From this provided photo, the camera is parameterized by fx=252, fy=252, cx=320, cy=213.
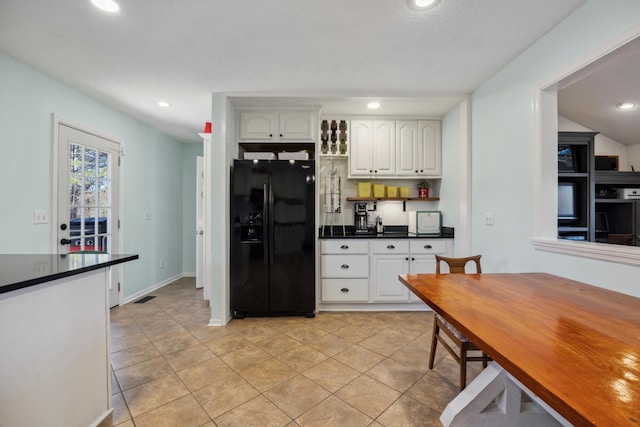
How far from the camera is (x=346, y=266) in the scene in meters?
2.94

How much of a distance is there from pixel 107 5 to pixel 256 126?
60.0 inches

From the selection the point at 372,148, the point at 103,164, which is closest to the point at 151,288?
the point at 103,164

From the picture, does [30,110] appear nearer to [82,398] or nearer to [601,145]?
[82,398]

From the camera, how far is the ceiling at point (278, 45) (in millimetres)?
1566

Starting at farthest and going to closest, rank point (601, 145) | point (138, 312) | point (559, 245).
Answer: point (601, 145)
point (138, 312)
point (559, 245)

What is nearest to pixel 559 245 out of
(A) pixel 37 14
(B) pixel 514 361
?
(B) pixel 514 361

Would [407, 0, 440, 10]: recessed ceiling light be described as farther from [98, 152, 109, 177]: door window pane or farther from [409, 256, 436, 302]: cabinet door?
[98, 152, 109, 177]: door window pane

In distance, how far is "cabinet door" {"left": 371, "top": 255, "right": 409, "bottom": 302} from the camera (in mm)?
2943

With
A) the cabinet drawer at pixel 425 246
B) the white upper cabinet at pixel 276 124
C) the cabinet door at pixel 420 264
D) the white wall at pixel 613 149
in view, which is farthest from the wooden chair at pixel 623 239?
the white upper cabinet at pixel 276 124

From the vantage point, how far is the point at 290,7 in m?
1.54

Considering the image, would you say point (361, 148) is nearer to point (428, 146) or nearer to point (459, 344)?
point (428, 146)

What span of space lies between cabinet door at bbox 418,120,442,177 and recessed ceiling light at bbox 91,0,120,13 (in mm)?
3067

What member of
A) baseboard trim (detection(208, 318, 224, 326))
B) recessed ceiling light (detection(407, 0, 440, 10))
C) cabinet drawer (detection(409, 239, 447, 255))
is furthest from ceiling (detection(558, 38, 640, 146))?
baseboard trim (detection(208, 318, 224, 326))

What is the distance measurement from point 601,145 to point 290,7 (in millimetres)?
4156
